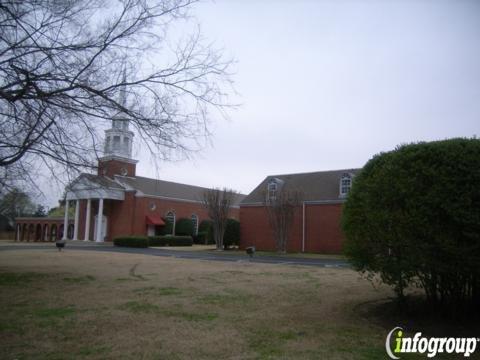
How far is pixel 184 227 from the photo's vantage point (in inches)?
1951

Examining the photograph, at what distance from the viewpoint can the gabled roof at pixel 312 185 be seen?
35388mm

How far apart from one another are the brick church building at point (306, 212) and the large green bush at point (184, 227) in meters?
11.5

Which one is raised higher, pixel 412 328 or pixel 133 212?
pixel 133 212

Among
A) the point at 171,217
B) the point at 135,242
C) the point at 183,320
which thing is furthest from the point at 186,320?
the point at 171,217

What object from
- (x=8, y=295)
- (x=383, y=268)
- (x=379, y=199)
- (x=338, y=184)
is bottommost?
(x=8, y=295)

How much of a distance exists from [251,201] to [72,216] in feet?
90.6

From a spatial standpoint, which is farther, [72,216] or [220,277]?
[72,216]

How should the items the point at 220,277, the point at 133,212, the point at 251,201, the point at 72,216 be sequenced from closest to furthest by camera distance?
the point at 220,277, the point at 251,201, the point at 133,212, the point at 72,216

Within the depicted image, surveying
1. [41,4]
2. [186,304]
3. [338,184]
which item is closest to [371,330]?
[186,304]

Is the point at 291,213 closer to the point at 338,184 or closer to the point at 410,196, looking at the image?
the point at 338,184

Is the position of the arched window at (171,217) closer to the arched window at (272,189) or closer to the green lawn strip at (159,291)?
the arched window at (272,189)

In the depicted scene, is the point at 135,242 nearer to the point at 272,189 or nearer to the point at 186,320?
the point at 272,189

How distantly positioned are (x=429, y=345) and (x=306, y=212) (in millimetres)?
29719

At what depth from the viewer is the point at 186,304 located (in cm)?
940
